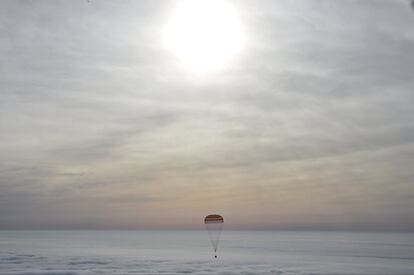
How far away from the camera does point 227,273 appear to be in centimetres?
7906

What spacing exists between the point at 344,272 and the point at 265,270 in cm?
1463

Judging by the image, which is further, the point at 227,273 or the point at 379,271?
the point at 379,271

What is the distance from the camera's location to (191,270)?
85.4 meters

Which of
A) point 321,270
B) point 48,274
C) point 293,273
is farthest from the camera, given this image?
point 321,270

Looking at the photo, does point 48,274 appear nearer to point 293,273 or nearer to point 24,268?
point 24,268

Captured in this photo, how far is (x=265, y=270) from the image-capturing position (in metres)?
85.2

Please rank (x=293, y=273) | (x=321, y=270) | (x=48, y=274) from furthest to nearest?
(x=321, y=270) → (x=293, y=273) → (x=48, y=274)

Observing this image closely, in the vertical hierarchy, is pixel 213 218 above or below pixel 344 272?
above

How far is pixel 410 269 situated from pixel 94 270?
61.0 m

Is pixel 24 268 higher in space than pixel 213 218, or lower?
lower

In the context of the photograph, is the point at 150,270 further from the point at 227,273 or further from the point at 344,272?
the point at 344,272

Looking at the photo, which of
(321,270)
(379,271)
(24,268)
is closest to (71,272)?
(24,268)

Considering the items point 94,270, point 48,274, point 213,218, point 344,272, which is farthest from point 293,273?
point 48,274

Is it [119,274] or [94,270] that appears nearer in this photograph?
[119,274]
